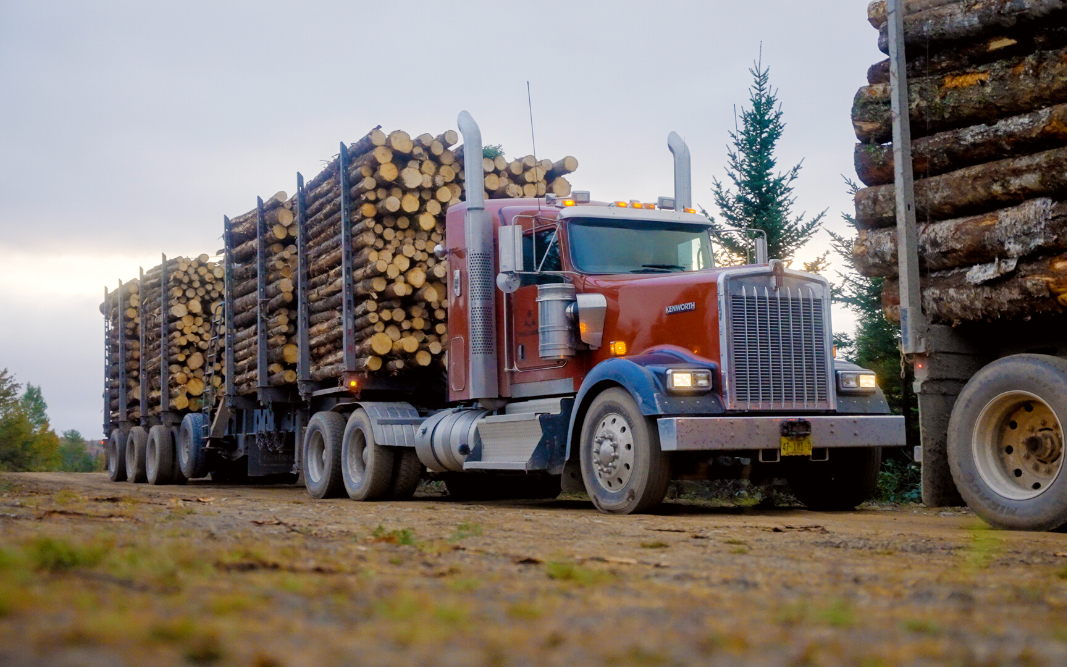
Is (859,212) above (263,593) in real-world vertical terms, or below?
above

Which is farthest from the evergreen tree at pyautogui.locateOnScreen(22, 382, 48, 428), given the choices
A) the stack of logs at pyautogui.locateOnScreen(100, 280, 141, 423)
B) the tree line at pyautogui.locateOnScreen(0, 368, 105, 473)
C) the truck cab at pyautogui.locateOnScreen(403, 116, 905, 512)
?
the truck cab at pyautogui.locateOnScreen(403, 116, 905, 512)

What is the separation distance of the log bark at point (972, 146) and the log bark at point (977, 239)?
0.39 meters

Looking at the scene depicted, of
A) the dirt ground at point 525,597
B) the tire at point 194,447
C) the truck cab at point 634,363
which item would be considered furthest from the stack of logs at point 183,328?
the dirt ground at point 525,597

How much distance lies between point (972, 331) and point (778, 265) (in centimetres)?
197

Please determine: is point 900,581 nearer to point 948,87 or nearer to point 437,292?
point 948,87

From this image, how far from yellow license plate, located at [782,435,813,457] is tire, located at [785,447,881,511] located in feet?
2.80

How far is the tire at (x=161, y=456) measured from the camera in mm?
19203

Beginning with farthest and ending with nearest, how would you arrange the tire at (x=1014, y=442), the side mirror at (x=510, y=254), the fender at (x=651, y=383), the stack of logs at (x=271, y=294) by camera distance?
the stack of logs at (x=271, y=294), the side mirror at (x=510, y=254), the fender at (x=651, y=383), the tire at (x=1014, y=442)

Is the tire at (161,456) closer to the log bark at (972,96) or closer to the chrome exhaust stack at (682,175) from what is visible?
the chrome exhaust stack at (682,175)

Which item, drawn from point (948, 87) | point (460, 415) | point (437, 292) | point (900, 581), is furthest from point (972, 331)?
point (437, 292)

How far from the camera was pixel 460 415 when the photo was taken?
37.7 ft

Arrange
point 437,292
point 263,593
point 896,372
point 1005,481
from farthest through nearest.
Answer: point 896,372
point 437,292
point 1005,481
point 263,593

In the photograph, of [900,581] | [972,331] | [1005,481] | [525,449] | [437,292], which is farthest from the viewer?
[437,292]

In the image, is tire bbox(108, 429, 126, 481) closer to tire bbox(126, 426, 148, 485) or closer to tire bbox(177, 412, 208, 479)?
tire bbox(126, 426, 148, 485)
